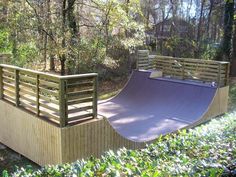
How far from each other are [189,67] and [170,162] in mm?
6963

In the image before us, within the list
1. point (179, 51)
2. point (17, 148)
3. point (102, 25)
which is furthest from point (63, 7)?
point (179, 51)

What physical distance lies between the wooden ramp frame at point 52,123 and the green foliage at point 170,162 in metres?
2.04

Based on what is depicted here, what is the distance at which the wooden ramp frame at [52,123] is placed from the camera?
15.8ft

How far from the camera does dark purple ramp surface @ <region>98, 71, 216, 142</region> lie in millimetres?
6816

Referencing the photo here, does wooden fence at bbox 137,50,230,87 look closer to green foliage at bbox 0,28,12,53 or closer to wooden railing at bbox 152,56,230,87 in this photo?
wooden railing at bbox 152,56,230,87

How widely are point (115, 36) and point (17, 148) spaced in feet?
21.9

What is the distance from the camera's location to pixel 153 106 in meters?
8.44

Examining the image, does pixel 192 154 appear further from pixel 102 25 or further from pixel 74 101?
pixel 102 25

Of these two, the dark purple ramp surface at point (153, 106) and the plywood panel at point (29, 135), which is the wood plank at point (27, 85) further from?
the dark purple ramp surface at point (153, 106)

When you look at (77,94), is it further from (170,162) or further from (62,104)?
(170,162)

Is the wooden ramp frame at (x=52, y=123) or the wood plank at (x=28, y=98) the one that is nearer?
the wooden ramp frame at (x=52, y=123)

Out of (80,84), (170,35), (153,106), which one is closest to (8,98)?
(80,84)

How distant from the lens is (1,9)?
31.6 ft

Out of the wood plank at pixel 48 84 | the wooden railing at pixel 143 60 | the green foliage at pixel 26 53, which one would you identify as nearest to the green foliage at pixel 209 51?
the wooden railing at pixel 143 60
